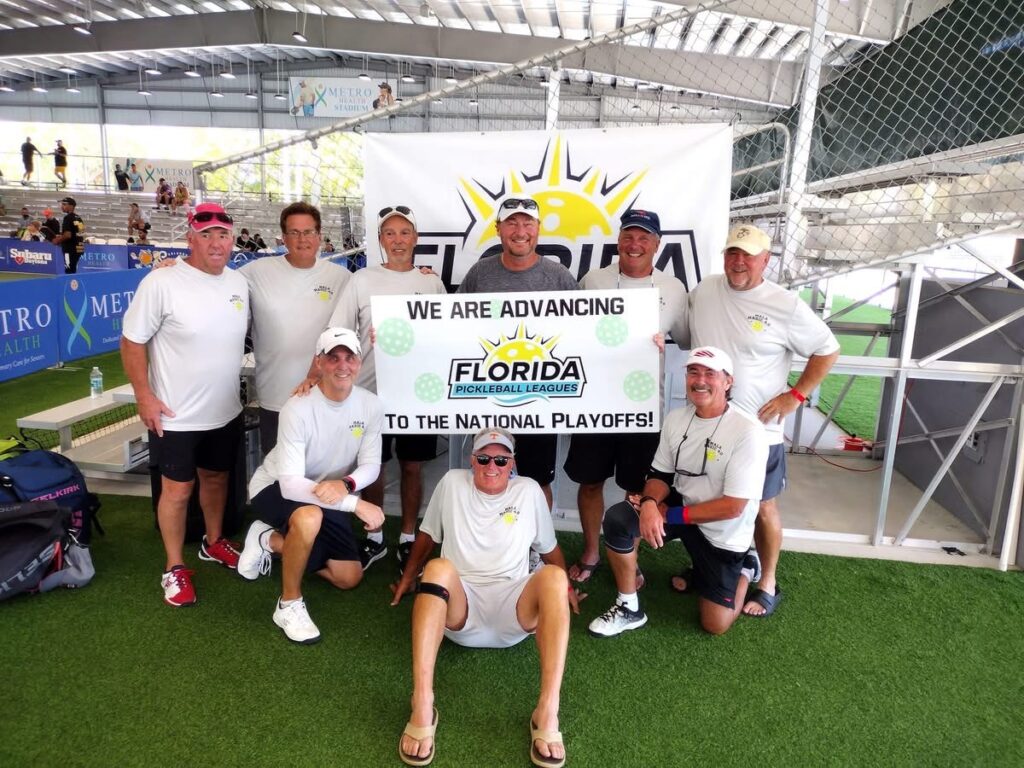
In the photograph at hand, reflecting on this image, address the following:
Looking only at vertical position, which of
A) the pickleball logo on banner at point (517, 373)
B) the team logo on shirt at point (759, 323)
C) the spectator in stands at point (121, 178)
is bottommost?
the pickleball logo on banner at point (517, 373)

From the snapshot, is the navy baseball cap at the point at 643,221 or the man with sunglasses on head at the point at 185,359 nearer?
the man with sunglasses on head at the point at 185,359

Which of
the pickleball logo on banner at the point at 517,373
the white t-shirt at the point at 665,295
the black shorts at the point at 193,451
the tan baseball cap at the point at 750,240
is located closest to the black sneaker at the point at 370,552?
the black shorts at the point at 193,451

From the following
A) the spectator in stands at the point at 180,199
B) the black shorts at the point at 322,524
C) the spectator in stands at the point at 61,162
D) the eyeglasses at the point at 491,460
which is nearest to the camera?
the eyeglasses at the point at 491,460

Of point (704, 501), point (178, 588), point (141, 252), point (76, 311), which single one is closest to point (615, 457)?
point (704, 501)

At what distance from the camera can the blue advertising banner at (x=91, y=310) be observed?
8.80 meters

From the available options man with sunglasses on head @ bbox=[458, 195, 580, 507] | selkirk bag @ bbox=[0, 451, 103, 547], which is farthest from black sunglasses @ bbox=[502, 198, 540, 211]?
selkirk bag @ bbox=[0, 451, 103, 547]

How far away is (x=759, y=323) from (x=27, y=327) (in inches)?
329

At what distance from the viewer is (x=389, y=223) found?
3734mm

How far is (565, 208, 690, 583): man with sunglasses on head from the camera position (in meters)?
3.62

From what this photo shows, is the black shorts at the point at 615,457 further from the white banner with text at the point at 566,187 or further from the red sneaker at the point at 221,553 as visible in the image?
the red sneaker at the point at 221,553

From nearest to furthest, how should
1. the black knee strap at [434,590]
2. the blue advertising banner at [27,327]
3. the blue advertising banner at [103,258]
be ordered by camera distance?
1. the black knee strap at [434,590]
2. the blue advertising banner at [27,327]
3. the blue advertising banner at [103,258]

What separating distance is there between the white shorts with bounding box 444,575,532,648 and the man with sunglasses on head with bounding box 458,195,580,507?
91cm

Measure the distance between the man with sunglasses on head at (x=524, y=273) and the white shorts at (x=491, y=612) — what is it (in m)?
0.91

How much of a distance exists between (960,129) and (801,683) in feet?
20.6
